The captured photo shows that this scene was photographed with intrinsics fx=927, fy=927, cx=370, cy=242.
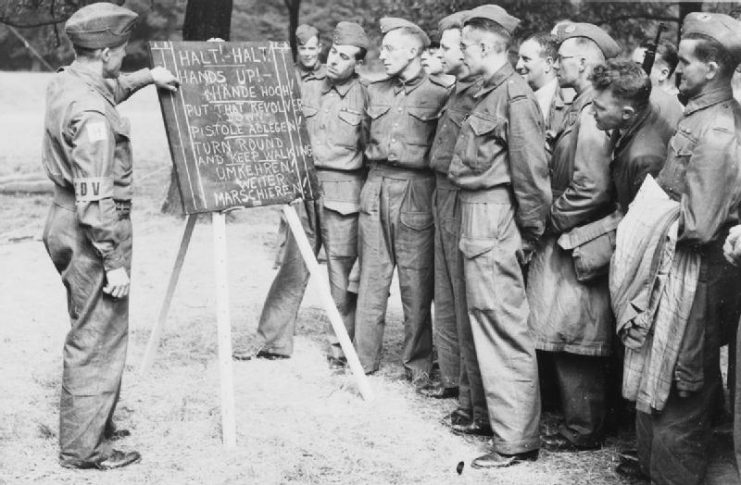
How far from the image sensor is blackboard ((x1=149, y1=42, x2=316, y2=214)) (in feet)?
16.8

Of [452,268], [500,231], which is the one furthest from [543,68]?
[500,231]

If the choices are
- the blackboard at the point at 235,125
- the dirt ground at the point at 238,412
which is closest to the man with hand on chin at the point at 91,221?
the dirt ground at the point at 238,412

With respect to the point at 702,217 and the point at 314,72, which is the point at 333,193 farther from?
the point at 702,217

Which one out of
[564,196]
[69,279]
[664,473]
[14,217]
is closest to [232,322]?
[69,279]

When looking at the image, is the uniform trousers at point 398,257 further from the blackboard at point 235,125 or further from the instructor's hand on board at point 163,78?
the instructor's hand on board at point 163,78

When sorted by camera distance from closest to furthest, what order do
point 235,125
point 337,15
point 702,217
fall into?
point 702,217
point 235,125
point 337,15

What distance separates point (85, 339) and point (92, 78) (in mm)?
1269

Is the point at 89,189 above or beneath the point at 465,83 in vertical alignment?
beneath

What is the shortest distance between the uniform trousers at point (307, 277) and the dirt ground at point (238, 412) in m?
0.19

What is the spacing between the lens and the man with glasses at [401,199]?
583cm

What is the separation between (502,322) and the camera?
4.70 metres

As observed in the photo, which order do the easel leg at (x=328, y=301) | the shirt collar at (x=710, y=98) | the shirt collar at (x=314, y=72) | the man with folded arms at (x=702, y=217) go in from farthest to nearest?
the shirt collar at (x=314, y=72)
the easel leg at (x=328, y=301)
the shirt collar at (x=710, y=98)
the man with folded arms at (x=702, y=217)

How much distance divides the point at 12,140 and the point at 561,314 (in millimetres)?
14510

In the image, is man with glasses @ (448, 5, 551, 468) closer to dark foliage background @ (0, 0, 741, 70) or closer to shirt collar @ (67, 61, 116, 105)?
dark foliage background @ (0, 0, 741, 70)
